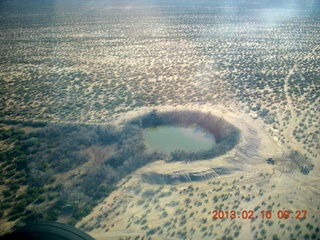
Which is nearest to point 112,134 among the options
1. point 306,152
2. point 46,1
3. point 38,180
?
point 38,180

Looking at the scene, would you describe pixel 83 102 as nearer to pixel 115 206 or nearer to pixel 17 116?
pixel 17 116

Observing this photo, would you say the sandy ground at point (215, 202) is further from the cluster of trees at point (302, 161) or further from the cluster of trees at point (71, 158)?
the cluster of trees at point (71, 158)
